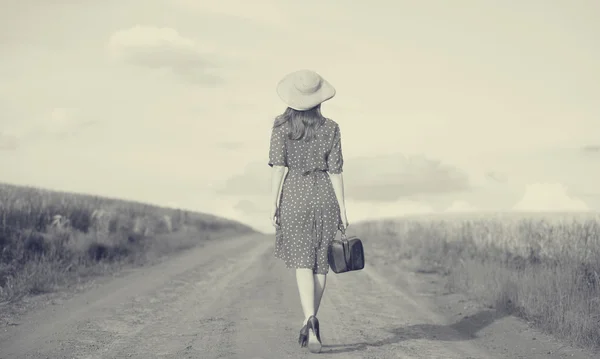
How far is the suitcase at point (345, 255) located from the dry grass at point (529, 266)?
273 centimetres

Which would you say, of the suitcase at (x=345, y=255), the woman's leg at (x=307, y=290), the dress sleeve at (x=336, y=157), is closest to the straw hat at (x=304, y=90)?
the dress sleeve at (x=336, y=157)

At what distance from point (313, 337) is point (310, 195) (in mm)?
1352

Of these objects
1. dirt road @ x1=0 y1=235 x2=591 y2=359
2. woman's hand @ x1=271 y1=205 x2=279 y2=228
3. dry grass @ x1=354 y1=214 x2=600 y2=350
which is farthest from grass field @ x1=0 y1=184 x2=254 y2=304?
dry grass @ x1=354 y1=214 x2=600 y2=350

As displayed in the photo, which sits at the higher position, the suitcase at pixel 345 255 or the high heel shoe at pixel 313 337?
the suitcase at pixel 345 255

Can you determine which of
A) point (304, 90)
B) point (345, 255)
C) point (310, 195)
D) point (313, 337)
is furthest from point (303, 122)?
point (313, 337)

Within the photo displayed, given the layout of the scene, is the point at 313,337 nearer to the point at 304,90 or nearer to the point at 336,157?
the point at 336,157

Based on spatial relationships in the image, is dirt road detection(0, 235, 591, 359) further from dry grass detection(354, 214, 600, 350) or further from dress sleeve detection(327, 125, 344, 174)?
dress sleeve detection(327, 125, 344, 174)

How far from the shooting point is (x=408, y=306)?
29.7 feet

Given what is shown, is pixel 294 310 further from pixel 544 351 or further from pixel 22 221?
pixel 22 221

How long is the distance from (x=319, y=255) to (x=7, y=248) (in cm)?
885

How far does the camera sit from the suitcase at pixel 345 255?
19.4 ft

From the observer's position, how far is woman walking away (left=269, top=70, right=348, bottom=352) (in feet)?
19.5

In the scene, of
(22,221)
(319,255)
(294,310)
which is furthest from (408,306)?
(22,221)

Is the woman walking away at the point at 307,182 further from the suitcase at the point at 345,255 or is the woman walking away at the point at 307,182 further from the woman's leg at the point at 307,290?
the suitcase at the point at 345,255
